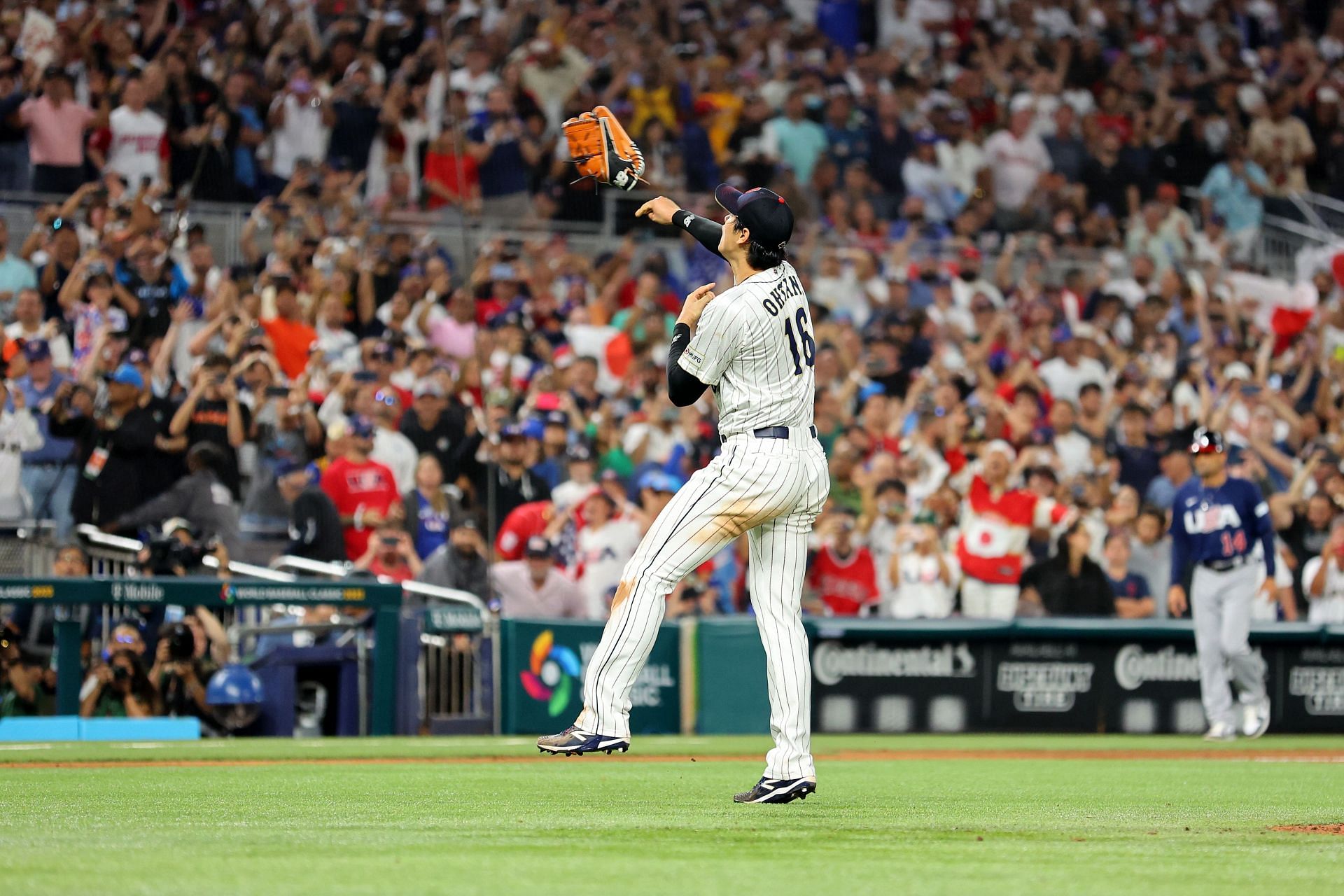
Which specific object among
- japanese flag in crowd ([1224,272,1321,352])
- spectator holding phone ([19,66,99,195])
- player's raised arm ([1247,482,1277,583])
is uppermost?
spectator holding phone ([19,66,99,195])

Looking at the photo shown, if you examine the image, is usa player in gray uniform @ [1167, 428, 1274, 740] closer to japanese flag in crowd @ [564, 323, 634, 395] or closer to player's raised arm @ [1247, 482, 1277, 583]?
player's raised arm @ [1247, 482, 1277, 583]

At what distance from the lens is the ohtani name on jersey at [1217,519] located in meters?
13.5

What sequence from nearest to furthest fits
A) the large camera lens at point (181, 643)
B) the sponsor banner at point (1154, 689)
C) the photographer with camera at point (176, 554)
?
the large camera lens at point (181, 643)
the photographer with camera at point (176, 554)
the sponsor banner at point (1154, 689)

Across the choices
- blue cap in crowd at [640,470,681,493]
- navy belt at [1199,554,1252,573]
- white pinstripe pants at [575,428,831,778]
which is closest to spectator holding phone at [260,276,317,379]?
blue cap in crowd at [640,470,681,493]

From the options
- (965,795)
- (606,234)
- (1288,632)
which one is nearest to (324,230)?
(606,234)

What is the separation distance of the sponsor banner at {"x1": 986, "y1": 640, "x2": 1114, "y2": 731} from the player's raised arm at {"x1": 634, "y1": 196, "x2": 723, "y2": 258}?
8.84 m

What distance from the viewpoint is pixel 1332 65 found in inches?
971

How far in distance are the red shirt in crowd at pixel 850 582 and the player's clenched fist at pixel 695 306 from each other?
348 inches

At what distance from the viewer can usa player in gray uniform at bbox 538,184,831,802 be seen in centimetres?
645

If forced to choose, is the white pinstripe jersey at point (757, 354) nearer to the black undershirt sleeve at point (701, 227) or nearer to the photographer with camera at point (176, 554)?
the black undershirt sleeve at point (701, 227)

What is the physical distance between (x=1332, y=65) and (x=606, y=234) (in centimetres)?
1169

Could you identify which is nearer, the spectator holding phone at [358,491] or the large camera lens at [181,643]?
the large camera lens at [181,643]

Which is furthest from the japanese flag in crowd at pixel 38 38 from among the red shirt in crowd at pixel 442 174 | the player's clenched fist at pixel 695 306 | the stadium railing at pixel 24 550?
the player's clenched fist at pixel 695 306

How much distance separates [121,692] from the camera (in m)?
12.4
